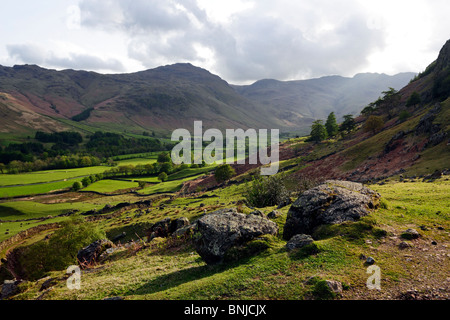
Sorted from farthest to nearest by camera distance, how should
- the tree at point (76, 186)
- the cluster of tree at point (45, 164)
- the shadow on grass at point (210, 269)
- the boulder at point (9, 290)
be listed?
1. the cluster of tree at point (45, 164)
2. the tree at point (76, 186)
3. the boulder at point (9, 290)
4. the shadow on grass at point (210, 269)

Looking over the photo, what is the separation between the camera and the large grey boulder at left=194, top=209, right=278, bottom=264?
57.2ft

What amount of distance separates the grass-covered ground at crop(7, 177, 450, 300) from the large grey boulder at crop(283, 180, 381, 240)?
0.98 m

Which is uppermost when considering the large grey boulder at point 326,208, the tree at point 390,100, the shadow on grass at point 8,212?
the tree at point 390,100

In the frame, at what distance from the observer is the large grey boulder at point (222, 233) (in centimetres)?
1742

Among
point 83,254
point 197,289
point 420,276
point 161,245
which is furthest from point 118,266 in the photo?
point 420,276

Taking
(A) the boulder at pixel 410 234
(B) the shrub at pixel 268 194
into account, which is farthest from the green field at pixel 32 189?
(A) the boulder at pixel 410 234

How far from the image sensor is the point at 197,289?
43.2 ft

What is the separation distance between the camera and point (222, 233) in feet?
58.1

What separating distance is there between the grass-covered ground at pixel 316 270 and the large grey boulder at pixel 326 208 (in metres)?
0.98

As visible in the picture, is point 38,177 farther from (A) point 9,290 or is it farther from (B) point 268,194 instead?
(B) point 268,194

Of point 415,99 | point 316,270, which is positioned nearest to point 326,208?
point 316,270

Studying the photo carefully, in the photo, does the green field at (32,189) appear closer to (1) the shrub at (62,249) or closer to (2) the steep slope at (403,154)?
(1) the shrub at (62,249)

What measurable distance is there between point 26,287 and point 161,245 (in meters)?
12.5
